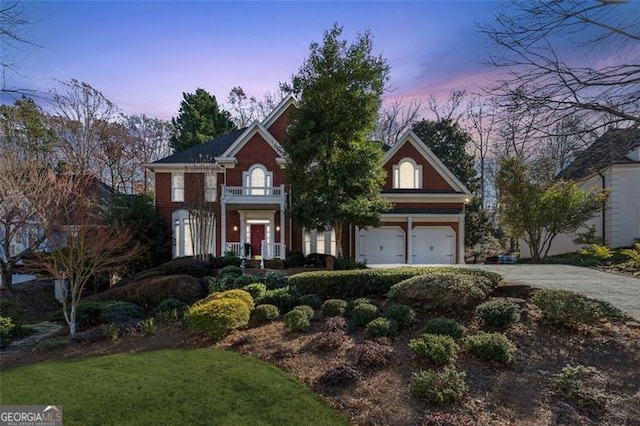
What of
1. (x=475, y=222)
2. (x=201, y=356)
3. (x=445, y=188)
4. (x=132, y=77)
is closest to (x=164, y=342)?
(x=201, y=356)

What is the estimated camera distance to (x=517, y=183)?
18250 mm

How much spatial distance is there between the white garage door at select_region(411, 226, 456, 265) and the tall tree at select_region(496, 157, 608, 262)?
10.8ft

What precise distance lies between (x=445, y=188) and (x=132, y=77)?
53.1 ft

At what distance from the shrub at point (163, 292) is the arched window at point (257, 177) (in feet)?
30.4

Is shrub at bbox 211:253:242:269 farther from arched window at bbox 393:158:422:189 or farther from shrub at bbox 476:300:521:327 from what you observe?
shrub at bbox 476:300:521:327

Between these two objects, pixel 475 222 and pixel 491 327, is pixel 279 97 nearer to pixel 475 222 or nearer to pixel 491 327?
pixel 475 222

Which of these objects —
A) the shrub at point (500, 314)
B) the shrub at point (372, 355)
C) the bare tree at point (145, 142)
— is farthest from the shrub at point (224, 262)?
the bare tree at point (145, 142)

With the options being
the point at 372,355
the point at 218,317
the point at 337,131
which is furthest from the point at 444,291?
the point at 337,131

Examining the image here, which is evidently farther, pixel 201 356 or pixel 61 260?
pixel 61 260

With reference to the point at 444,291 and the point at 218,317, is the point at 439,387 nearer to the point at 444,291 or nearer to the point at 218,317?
the point at 444,291

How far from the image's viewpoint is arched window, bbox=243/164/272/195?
19.4 m

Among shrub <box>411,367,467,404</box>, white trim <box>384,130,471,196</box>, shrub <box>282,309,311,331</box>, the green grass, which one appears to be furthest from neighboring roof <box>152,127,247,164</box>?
shrub <box>411,367,467,404</box>

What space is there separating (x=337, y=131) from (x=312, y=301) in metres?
8.29

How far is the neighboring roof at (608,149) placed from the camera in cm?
623
